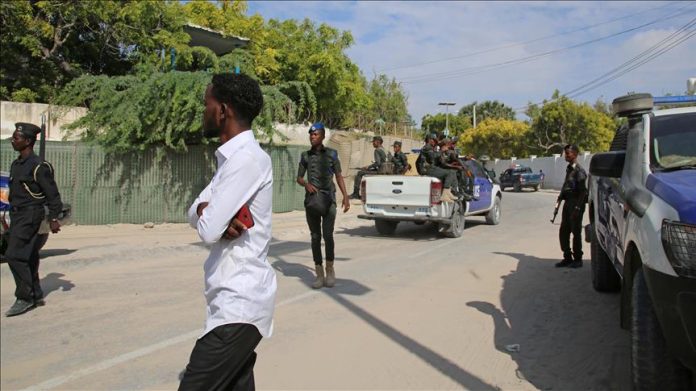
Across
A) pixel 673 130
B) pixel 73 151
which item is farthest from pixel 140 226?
pixel 673 130

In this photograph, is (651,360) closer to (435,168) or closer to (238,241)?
(238,241)

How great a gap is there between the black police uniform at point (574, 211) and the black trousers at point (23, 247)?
685cm

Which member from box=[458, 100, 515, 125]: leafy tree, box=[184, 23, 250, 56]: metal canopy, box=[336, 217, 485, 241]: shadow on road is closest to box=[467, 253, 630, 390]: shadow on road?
box=[336, 217, 485, 241]: shadow on road

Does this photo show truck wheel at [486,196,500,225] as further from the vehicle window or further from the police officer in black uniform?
the police officer in black uniform

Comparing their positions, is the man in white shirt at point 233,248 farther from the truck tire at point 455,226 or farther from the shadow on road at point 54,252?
the truck tire at point 455,226

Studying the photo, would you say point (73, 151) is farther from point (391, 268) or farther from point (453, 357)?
point (453, 357)

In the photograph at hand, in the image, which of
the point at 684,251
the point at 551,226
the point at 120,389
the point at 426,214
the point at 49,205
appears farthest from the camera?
the point at 551,226

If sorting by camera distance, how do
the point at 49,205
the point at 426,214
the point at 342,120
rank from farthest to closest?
1. the point at 342,120
2. the point at 426,214
3. the point at 49,205

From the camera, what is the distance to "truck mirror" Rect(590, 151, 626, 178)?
4402 millimetres

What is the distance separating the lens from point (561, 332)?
513 centimetres

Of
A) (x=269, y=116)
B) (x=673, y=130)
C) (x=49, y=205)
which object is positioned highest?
(x=269, y=116)

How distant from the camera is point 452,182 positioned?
11.3 metres

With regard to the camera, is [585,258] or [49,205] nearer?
[49,205]

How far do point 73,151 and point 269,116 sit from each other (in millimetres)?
4579
